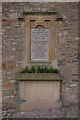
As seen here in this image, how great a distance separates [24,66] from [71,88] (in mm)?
1885

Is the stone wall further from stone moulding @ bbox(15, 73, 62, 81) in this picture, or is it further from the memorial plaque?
stone moulding @ bbox(15, 73, 62, 81)

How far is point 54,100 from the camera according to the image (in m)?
4.07

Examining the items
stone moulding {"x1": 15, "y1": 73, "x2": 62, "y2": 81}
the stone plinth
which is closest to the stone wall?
stone moulding {"x1": 15, "y1": 73, "x2": 62, "y2": 81}

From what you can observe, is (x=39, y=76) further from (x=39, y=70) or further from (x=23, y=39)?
(x=23, y=39)

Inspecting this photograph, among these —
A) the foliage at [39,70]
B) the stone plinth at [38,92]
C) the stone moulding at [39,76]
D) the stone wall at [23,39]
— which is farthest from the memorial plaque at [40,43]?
the stone plinth at [38,92]

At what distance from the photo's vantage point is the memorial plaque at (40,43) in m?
4.65

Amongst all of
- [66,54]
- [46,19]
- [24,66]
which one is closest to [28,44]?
[24,66]

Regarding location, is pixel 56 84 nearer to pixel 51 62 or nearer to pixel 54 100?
pixel 54 100

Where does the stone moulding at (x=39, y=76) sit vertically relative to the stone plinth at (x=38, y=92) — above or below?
above

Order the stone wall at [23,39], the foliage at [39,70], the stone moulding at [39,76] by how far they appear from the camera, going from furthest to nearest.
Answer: the stone wall at [23,39] → the foliage at [39,70] → the stone moulding at [39,76]

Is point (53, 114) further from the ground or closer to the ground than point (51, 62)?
closer to the ground

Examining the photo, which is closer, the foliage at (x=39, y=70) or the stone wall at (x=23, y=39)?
the foliage at (x=39, y=70)

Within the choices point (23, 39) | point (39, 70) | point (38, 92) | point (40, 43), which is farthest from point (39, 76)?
point (23, 39)

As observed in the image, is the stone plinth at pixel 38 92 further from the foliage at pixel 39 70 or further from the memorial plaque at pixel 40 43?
the memorial plaque at pixel 40 43
